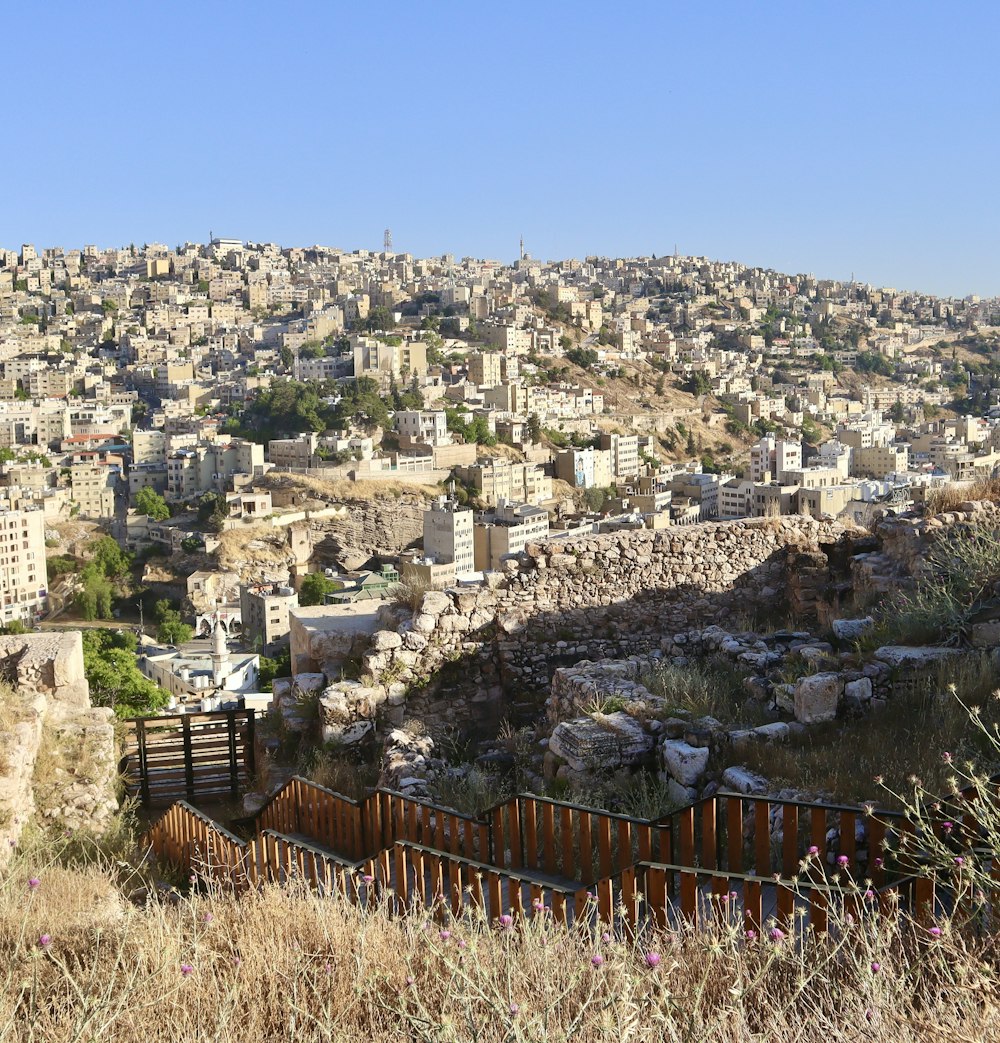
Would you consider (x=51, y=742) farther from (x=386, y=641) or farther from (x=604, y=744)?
(x=604, y=744)

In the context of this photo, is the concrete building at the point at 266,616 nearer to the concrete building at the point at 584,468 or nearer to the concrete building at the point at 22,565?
the concrete building at the point at 22,565

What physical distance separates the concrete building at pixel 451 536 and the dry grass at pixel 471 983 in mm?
43960

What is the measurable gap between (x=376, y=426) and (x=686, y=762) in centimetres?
6032

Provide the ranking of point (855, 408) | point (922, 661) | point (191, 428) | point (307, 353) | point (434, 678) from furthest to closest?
point (855, 408)
point (307, 353)
point (191, 428)
point (434, 678)
point (922, 661)

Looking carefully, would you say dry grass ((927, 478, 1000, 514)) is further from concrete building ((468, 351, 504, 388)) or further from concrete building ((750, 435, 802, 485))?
concrete building ((468, 351, 504, 388))

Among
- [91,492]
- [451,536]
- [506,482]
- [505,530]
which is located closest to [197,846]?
[505,530]

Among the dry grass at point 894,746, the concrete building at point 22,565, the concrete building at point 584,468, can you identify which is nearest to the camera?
the dry grass at point 894,746

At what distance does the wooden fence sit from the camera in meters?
7.00

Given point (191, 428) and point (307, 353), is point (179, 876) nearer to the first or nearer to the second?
point (191, 428)

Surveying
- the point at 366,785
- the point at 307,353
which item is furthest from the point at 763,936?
the point at 307,353

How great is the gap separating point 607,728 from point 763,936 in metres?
2.65

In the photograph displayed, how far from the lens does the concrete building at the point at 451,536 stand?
48125 mm

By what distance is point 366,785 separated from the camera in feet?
19.9

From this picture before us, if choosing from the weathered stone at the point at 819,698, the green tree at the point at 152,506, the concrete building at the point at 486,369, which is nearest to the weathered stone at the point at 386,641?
the weathered stone at the point at 819,698
